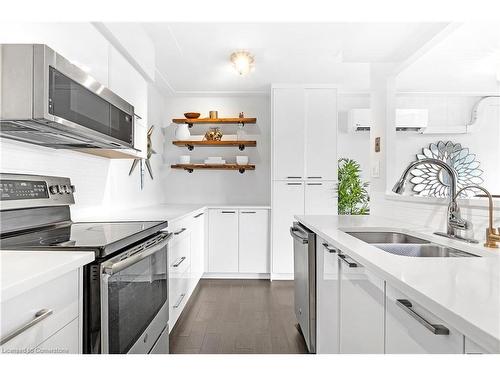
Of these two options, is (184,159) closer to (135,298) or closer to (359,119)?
(359,119)

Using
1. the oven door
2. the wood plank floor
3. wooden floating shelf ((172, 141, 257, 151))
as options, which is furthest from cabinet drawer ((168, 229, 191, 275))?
wooden floating shelf ((172, 141, 257, 151))

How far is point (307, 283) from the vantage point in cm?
224

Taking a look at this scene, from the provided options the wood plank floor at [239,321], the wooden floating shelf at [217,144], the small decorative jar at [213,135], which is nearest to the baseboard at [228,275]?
the wood plank floor at [239,321]

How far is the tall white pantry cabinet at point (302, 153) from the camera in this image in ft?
13.8

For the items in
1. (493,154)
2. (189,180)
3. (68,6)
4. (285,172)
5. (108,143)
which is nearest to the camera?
(68,6)

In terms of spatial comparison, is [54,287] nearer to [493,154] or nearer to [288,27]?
[288,27]

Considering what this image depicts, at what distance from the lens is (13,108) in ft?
4.07

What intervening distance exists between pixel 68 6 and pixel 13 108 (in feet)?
2.42

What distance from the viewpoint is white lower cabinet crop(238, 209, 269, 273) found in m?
4.24

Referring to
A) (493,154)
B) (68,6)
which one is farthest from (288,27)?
(68,6)

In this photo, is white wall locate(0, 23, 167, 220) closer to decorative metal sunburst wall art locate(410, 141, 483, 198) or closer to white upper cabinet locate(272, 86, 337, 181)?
white upper cabinet locate(272, 86, 337, 181)

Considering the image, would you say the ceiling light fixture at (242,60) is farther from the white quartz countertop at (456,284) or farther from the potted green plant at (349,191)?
the white quartz countertop at (456,284)

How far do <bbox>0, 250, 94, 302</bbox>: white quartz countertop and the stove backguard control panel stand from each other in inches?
23.3

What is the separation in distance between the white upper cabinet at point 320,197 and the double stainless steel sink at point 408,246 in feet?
7.21
